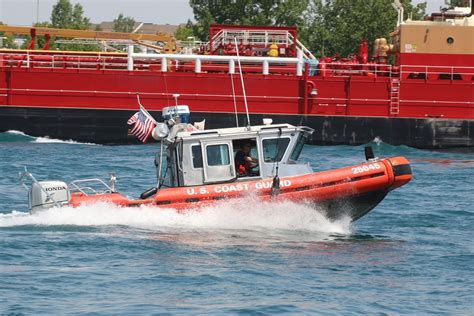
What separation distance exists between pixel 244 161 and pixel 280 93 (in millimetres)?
19533

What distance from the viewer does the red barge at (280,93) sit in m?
40.7

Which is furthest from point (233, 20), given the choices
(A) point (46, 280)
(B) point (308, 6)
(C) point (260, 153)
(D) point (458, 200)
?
(A) point (46, 280)

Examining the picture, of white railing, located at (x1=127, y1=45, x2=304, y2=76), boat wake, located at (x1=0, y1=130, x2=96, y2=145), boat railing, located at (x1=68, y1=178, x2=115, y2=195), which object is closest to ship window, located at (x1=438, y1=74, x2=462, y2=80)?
white railing, located at (x1=127, y1=45, x2=304, y2=76)

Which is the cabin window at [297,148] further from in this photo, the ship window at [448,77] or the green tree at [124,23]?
the green tree at [124,23]

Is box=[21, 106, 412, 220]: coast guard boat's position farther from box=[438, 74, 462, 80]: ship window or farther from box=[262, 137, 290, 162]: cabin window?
box=[438, 74, 462, 80]: ship window

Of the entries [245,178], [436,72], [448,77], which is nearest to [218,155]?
[245,178]

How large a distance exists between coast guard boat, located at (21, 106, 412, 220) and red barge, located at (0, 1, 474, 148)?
59.8ft

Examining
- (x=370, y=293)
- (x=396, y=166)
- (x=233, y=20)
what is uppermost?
(x=233, y=20)

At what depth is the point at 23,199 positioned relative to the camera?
27.0 meters

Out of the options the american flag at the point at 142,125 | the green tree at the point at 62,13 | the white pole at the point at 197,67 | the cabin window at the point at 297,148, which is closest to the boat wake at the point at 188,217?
the cabin window at the point at 297,148

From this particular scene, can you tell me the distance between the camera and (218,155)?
21922 mm

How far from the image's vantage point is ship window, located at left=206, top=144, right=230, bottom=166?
2191 cm

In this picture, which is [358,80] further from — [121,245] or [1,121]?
[121,245]

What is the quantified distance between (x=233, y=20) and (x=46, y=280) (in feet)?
174
